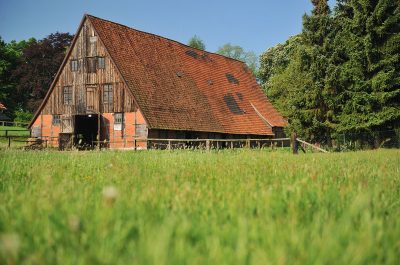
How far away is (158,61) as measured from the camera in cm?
3497

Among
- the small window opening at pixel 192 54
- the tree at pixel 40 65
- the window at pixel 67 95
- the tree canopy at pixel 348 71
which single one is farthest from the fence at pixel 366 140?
the tree at pixel 40 65

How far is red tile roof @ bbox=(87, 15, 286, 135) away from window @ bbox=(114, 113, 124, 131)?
229 centimetres

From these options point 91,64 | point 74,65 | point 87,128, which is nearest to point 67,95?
point 74,65

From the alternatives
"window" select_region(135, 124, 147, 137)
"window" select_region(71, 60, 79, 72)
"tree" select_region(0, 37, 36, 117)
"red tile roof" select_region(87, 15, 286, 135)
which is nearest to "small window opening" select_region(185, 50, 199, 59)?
"red tile roof" select_region(87, 15, 286, 135)

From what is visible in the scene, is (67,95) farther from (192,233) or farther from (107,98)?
(192,233)

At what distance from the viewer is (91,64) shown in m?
32.8

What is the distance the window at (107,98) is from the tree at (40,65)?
100 ft

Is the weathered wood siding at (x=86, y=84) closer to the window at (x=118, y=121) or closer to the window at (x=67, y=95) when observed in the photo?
the window at (x=67, y=95)

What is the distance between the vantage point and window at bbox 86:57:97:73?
3262cm

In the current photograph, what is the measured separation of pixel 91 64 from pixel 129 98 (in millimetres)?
4930

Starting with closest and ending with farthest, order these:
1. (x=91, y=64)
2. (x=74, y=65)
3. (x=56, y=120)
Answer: (x=91, y=64) < (x=74, y=65) < (x=56, y=120)

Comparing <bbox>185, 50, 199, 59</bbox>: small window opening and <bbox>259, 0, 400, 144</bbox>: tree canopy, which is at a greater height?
<bbox>185, 50, 199, 59</bbox>: small window opening

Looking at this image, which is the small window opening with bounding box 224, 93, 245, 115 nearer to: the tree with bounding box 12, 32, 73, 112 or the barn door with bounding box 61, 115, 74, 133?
the barn door with bounding box 61, 115, 74, 133

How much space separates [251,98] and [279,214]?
40.4 metres
